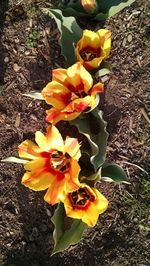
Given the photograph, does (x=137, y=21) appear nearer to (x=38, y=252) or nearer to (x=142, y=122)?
(x=142, y=122)

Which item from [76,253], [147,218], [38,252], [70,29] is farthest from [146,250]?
[70,29]

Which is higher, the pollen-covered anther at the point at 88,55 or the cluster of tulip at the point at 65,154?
the pollen-covered anther at the point at 88,55

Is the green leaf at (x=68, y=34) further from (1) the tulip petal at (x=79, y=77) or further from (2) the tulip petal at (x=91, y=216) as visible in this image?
(2) the tulip petal at (x=91, y=216)

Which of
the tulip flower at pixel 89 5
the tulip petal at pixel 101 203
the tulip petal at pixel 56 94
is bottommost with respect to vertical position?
the tulip petal at pixel 101 203

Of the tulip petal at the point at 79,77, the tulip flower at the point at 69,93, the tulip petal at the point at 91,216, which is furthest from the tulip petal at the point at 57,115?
the tulip petal at the point at 91,216

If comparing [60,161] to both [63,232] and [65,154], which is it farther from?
[63,232]

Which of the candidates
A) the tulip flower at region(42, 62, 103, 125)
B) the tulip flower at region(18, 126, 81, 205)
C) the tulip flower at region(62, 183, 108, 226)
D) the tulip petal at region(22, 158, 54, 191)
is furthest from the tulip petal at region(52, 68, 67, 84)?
the tulip flower at region(62, 183, 108, 226)

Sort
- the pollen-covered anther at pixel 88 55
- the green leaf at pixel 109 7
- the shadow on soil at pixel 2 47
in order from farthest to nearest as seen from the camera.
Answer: the shadow on soil at pixel 2 47, the green leaf at pixel 109 7, the pollen-covered anther at pixel 88 55
